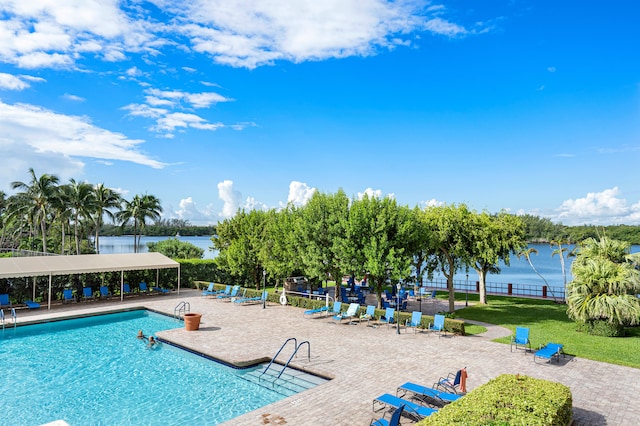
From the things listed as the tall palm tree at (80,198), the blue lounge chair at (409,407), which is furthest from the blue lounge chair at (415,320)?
the tall palm tree at (80,198)

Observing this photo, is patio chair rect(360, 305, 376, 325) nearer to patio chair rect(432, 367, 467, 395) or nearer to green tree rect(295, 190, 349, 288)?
green tree rect(295, 190, 349, 288)

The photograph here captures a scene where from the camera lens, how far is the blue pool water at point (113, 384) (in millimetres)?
11180

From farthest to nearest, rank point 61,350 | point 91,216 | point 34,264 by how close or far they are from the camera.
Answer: point 91,216 < point 34,264 < point 61,350

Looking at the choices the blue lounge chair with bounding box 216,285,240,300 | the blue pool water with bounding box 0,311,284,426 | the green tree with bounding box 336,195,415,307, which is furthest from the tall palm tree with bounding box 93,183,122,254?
the green tree with bounding box 336,195,415,307

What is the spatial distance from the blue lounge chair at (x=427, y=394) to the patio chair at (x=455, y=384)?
1.66 feet

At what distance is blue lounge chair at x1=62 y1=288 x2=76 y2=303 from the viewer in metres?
26.9

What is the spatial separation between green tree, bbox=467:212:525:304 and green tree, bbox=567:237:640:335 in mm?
4212

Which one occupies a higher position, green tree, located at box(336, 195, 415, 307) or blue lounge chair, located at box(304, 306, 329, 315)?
green tree, located at box(336, 195, 415, 307)

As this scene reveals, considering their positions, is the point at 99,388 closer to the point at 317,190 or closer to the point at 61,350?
the point at 61,350

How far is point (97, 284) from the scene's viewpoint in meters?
29.2

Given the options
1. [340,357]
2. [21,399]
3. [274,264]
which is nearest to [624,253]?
[340,357]

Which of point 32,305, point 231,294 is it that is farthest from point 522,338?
point 32,305

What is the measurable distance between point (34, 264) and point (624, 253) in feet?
108

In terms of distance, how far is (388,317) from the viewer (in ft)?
66.9
